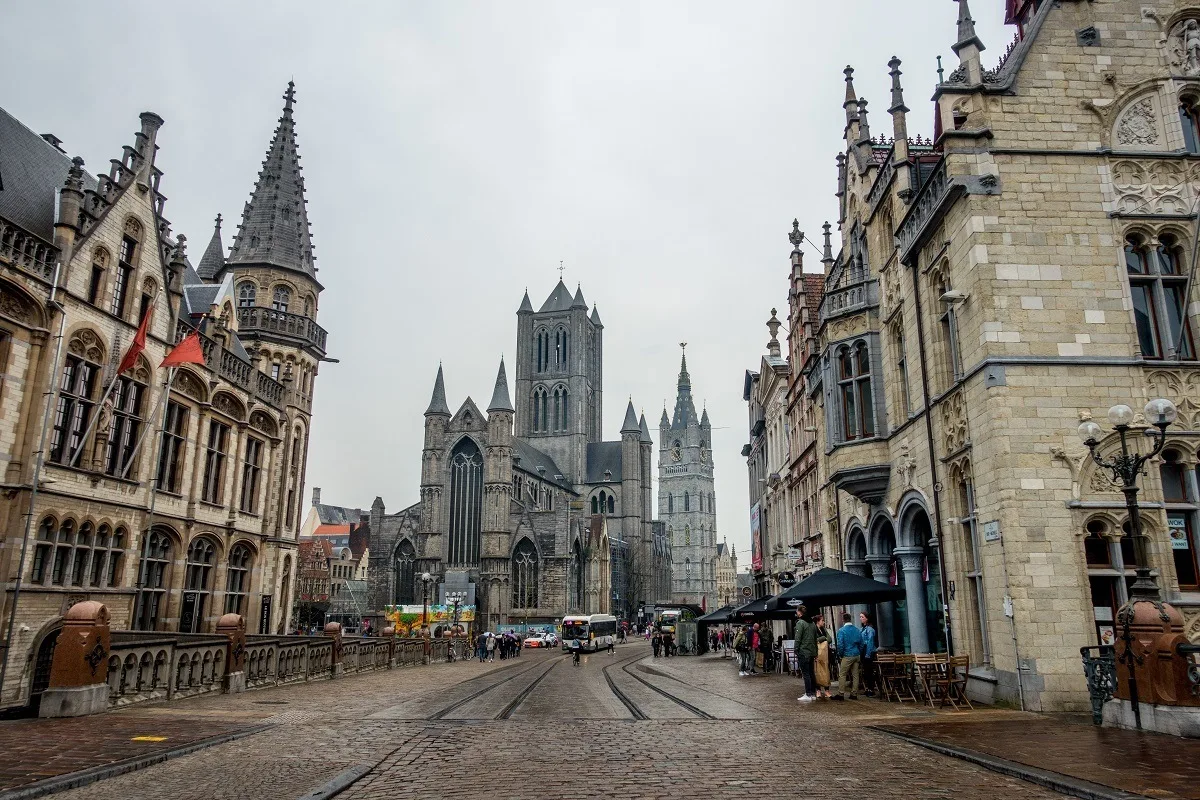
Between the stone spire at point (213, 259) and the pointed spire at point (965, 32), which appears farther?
the stone spire at point (213, 259)

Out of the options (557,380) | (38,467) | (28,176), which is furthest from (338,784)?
(557,380)

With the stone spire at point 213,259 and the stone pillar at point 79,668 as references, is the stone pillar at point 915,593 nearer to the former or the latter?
the stone pillar at point 79,668

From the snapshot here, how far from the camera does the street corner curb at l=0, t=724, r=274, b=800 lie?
21.2ft

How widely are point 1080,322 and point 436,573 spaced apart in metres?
69.6

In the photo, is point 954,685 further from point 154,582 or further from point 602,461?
point 602,461

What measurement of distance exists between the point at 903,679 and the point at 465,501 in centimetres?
6919

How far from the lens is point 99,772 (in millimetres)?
7348

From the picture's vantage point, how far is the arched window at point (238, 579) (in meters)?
27.9

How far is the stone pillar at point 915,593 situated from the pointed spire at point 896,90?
9.82 meters

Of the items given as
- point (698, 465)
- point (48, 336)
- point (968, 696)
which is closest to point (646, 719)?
point (968, 696)

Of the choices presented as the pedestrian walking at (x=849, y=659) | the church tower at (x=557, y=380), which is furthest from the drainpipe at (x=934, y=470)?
the church tower at (x=557, y=380)

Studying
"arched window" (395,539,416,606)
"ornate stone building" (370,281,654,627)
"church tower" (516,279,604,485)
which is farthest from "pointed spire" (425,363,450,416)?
"church tower" (516,279,604,485)

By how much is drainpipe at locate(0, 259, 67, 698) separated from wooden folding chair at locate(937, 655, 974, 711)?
59.3 ft

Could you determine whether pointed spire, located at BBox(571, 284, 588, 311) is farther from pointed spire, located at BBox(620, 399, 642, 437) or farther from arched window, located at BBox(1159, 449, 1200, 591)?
arched window, located at BBox(1159, 449, 1200, 591)
